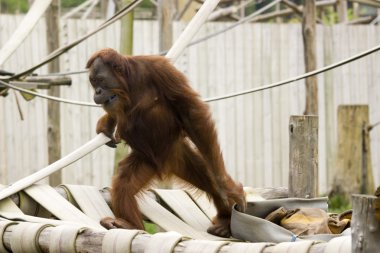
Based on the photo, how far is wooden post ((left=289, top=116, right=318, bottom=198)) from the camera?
403 cm

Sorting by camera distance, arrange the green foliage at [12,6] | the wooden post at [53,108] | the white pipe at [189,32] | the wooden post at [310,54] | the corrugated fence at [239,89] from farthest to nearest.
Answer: the green foliage at [12,6] → the corrugated fence at [239,89] → the wooden post at [310,54] → the wooden post at [53,108] → the white pipe at [189,32]

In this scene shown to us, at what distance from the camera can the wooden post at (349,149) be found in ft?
26.3

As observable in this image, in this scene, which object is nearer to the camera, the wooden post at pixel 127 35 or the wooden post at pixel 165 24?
the wooden post at pixel 127 35

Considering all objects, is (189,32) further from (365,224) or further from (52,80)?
(365,224)

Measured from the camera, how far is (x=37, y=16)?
4504 mm

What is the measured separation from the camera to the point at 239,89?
9.02 metres

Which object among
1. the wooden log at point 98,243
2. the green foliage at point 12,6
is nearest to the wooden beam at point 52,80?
the wooden log at point 98,243

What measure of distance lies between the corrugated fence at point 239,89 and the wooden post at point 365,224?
21.1 ft

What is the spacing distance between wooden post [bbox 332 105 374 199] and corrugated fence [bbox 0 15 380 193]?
111 cm

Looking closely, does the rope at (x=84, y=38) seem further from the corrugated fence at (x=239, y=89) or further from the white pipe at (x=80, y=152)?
the corrugated fence at (x=239, y=89)

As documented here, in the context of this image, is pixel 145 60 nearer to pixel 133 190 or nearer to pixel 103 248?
pixel 133 190

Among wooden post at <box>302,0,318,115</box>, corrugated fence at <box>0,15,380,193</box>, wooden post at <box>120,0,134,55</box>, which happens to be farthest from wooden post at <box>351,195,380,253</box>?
corrugated fence at <box>0,15,380,193</box>

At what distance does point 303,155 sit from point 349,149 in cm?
414

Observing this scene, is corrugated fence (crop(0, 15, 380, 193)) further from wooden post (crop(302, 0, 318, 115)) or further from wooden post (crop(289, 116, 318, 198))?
wooden post (crop(289, 116, 318, 198))
